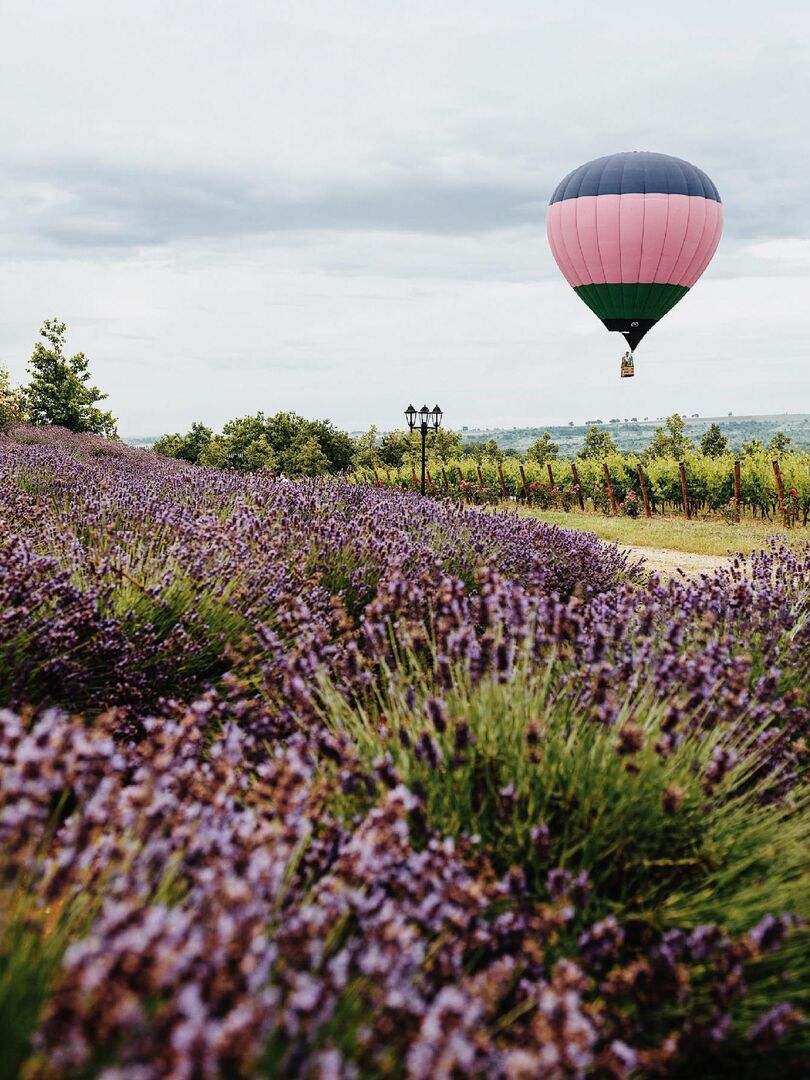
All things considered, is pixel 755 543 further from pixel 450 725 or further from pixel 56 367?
pixel 56 367

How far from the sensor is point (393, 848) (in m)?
1.70

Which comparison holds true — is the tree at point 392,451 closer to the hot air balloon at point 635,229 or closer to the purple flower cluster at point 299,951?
the hot air balloon at point 635,229

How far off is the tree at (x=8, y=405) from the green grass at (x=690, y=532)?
13996mm

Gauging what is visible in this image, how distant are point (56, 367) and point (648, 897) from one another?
3866 cm

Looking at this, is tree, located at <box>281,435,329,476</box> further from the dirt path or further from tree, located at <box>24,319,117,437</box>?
the dirt path

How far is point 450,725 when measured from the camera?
2434 millimetres

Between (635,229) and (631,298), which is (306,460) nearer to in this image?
(631,298)

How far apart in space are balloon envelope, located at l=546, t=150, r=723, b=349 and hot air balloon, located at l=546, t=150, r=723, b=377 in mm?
22

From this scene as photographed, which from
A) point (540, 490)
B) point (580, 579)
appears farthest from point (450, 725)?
point (540, 490)

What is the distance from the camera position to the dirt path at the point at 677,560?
1067 cm

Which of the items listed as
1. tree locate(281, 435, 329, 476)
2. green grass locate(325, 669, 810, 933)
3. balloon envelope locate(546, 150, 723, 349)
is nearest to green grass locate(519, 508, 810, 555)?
balloon envelope locate(546, 150, 723, 349)

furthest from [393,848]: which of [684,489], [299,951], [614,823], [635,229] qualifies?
[635,229]

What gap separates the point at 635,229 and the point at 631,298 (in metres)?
1.86

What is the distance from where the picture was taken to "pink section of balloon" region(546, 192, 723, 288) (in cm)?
1880
